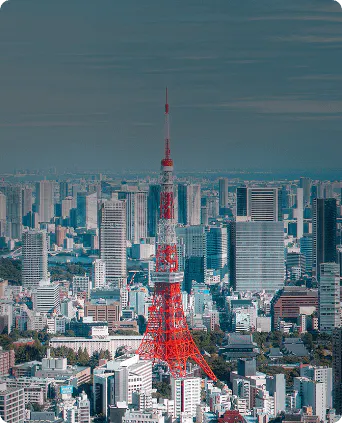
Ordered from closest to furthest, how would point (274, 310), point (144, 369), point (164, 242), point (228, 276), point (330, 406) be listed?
point (330, 406)
point (144, 369)
point (164, 242)
point (274, 310)
point (228, 276)

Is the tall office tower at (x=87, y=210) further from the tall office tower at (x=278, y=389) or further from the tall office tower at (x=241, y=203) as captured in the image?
the tall office tower at (x=278, y=389)

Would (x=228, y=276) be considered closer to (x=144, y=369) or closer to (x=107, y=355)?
(x=107, y=355)

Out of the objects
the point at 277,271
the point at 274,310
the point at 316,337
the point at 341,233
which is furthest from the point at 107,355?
the point at 277,271

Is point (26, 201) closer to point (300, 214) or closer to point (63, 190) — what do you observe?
point (63, 190)

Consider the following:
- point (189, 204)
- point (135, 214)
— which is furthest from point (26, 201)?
point (135, 214)

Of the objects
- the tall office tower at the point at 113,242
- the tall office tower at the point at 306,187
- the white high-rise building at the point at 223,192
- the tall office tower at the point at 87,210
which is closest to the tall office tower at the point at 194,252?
the white high-rise building at the point at 223,192

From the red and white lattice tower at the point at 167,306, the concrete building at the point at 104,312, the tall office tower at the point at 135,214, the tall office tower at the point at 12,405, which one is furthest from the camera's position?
the tall office tower at the point at 135,214
